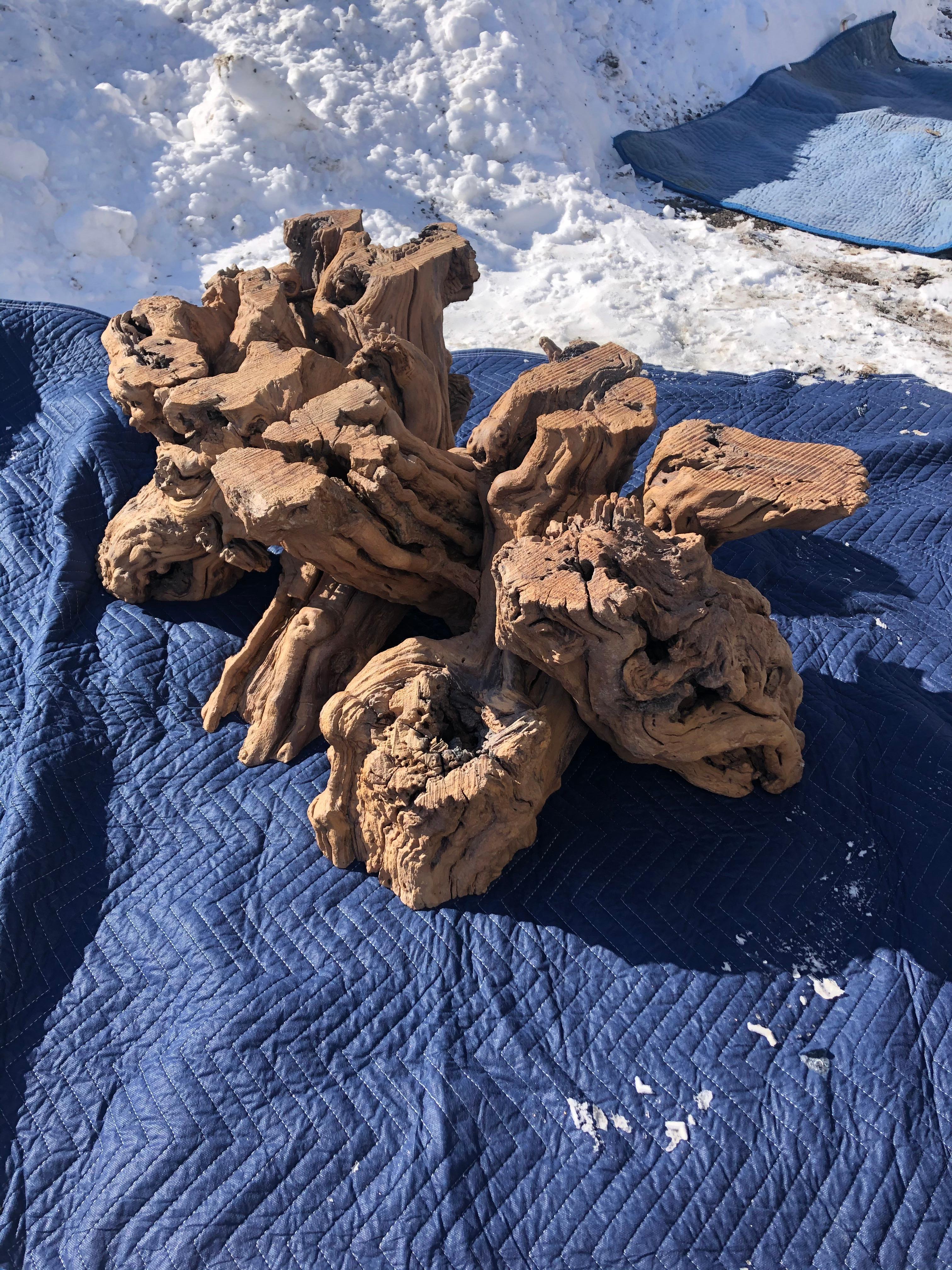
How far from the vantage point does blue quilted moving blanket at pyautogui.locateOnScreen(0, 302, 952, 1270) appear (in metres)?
1.51

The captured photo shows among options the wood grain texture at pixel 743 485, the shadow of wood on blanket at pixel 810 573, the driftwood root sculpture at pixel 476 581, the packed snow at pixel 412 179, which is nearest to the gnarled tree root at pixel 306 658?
the driftwood root sculpture at pixel 476 581

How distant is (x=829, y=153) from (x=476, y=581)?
4896 millimetres

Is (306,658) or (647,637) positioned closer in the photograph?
(647,637)

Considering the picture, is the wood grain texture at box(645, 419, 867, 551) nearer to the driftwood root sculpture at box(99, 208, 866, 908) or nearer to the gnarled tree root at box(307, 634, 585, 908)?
the driftwood root sculpture at box(99, 208, 866, 908)

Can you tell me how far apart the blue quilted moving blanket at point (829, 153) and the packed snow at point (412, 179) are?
181 millimetres

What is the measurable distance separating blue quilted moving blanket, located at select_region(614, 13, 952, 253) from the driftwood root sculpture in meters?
3.74

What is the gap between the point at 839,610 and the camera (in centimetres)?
263

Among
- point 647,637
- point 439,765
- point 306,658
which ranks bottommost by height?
point 306,658

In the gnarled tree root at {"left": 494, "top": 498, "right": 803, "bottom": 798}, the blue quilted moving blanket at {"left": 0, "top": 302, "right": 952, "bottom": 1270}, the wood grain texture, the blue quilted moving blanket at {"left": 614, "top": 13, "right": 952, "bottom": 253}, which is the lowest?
the blue quilted moving blanket at {"left": 0, "top": 302, "right": 952, "bottom": 1270}

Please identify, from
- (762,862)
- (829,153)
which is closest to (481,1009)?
(762,862)

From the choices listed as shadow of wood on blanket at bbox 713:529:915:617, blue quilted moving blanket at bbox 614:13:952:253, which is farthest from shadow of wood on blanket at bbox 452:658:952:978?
blue quilted moving blanket at bbox 614:13:952:253

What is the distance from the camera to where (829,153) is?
5.47 meters

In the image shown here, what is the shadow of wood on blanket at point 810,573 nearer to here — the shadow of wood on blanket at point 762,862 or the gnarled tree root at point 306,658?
the shadow of wood on blanket at point 762,862

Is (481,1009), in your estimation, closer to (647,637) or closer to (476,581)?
(647,637)
